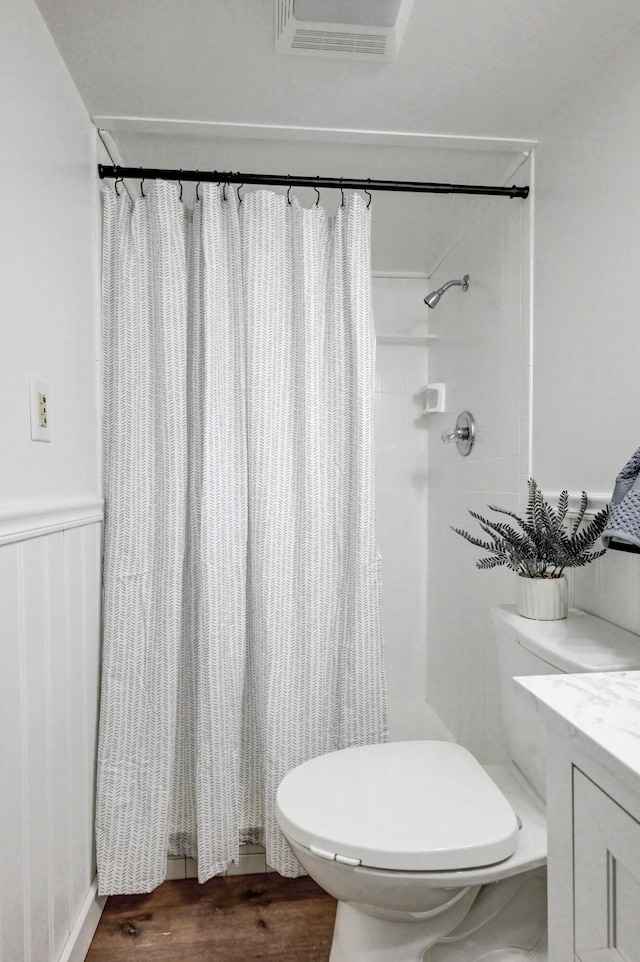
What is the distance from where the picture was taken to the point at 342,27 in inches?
46.6

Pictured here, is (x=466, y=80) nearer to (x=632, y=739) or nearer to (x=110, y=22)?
(x=110, y=22)

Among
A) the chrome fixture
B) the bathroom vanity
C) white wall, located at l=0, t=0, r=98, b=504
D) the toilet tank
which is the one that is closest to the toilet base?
the toilet tank

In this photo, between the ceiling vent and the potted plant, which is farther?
the potted plant

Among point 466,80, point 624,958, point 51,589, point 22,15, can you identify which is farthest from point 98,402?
point 624,958

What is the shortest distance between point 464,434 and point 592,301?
0.83 m

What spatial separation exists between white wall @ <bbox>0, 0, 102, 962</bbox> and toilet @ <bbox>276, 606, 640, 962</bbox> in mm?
511

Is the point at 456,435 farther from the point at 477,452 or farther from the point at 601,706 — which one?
the point at 601,706

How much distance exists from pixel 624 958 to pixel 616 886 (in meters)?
0.06

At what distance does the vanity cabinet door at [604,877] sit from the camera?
54 centimetres

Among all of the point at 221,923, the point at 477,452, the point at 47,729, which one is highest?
the point at 477,452

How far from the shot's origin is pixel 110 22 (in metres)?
1.23

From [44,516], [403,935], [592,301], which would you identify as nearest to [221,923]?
[403,935]

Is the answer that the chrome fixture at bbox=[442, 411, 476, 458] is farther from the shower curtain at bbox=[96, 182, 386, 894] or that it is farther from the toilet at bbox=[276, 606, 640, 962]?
the toilet at bbox=[276, 606, 640, 962]

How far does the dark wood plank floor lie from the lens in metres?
1.45
